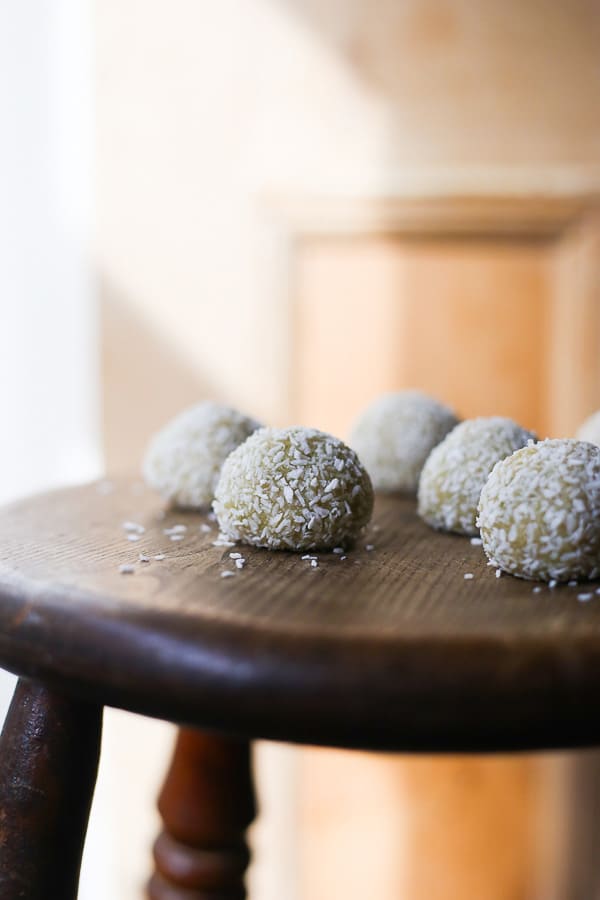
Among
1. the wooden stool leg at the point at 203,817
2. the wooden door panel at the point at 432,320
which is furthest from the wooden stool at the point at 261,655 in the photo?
the wooden door panel at the point at 432,320

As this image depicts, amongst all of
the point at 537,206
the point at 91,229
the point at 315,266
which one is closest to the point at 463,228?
the point at 537,206

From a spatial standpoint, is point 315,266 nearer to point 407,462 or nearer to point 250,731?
point 407,462

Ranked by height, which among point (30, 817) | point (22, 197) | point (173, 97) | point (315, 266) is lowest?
point (30, 817)

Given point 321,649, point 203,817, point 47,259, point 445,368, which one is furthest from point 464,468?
point 47,259

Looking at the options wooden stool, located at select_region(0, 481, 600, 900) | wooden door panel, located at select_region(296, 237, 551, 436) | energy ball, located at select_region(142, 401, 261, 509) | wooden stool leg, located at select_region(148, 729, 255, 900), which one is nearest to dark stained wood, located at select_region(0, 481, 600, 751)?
wooden stool, located at select_region(0, 481, 600, 900)

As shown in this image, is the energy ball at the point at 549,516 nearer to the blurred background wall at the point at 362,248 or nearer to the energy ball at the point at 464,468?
the energy ball at the point at 464,468

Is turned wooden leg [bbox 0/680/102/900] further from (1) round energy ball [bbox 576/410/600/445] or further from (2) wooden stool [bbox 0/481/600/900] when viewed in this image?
(1) round energy ball [bbox 576/410/600/445]
